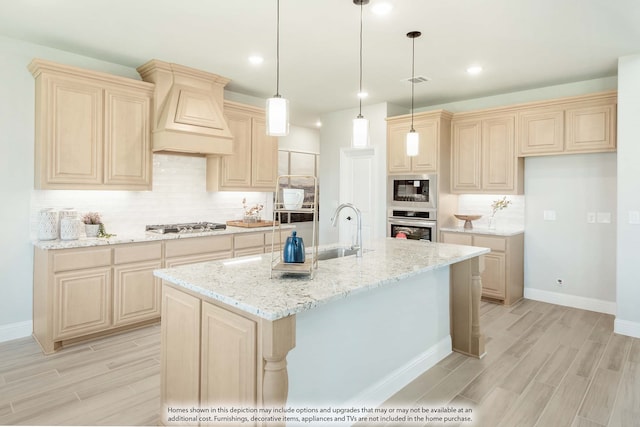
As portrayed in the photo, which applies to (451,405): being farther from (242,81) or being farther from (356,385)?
(242,81)

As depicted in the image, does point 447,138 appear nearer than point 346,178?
Yes

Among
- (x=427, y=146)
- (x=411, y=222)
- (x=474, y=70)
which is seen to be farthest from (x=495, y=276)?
(x=474, y=70)

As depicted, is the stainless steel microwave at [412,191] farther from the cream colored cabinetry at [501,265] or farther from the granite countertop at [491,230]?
the cream colored cabinetry at [501,265]

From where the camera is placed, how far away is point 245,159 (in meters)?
Result: 4.98

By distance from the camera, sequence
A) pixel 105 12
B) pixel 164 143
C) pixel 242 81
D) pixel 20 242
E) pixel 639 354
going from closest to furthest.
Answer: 1. pixel 105 12
2. pixel 639 354
3. pixel 20 242
4. pixel 164 143
5. pixel 242 81

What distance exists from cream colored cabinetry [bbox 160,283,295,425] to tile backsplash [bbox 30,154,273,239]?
230cm

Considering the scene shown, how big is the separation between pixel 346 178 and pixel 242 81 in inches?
93.9

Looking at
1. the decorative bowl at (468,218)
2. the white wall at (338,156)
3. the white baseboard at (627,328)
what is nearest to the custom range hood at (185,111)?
the white wall at (338,156)

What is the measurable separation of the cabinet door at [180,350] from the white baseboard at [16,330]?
2.28m

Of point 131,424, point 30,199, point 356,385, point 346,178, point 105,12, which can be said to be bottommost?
point 131,424

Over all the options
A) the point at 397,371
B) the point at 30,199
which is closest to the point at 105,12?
the point at 30,199

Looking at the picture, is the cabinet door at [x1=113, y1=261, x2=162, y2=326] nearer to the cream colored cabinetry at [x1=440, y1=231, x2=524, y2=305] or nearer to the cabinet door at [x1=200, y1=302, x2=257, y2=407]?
the cabinet door at [x1=200, y1=302, x2=257, y2=407]

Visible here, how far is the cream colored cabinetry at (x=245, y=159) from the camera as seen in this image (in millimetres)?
4754

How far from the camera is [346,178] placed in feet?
20.9
